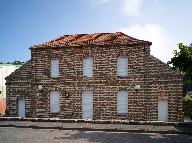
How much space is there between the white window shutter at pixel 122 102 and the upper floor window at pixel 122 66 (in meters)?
1.69

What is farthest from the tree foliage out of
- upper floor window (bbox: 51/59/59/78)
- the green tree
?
upper floor window (bbox: 51/59/59/78)

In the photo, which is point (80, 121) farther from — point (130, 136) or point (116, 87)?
point (130, 136)

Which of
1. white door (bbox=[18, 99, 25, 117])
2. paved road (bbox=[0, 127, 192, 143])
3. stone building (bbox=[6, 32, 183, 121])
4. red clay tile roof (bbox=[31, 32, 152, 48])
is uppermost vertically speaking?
red clay tile roof (bbox=[31, 32, 152, 48])

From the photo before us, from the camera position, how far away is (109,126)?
20.1 metres

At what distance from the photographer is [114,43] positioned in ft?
79.5

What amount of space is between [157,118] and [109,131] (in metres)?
6.35

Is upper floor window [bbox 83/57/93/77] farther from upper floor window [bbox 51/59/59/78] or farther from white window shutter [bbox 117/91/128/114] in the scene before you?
white window shutter [bbox 117/91/128/114]

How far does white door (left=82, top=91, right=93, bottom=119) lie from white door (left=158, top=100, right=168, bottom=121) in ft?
19.9

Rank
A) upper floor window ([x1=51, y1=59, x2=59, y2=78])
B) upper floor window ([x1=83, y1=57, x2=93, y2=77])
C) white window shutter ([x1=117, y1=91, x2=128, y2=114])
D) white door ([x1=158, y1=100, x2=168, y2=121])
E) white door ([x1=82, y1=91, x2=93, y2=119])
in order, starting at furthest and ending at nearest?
upper floor window ([x1=51, y1=59, x2=59, y2=78]) → upper floor window ([x1=83, y1=57, x2=93, y2=77]) → white door ([x1=82, y1=91, x2=93, y2=119]) → white window shutter ([x1=117, y1=91, x2=128, y2=114]) → white door ([x1=158, y1=100, x2=168, y2=121])

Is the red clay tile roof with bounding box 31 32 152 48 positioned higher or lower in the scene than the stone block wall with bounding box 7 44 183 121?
higher

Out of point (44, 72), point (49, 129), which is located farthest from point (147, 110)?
point (44, 72)

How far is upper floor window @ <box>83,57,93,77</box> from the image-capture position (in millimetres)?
25047

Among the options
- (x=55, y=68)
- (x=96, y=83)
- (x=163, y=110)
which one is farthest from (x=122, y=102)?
(x=55, y=68)

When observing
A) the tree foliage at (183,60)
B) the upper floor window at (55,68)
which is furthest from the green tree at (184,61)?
Result: the upper floor window at (55,68)
